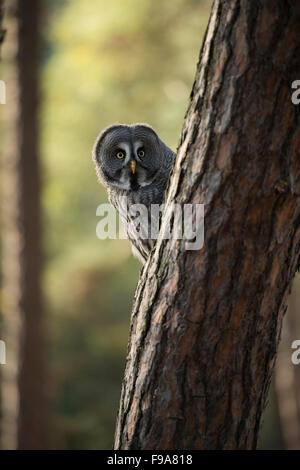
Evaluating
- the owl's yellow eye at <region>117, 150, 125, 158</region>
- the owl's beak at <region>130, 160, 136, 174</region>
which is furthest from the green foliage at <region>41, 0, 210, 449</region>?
the owl's beak at <region>130, 160, 136, 174</region>

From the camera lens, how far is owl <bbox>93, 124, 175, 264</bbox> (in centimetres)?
306

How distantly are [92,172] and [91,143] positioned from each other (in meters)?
0.68

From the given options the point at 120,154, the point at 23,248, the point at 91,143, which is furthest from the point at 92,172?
the point at 120,154

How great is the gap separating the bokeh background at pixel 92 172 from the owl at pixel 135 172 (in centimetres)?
269

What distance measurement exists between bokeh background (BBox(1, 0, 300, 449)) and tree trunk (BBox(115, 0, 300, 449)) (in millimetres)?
4201

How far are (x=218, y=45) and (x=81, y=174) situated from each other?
6.28 meters

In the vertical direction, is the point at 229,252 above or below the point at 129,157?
below

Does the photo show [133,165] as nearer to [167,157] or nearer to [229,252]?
[167,157]

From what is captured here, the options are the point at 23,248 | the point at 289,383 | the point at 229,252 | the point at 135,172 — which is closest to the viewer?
the point at 229,252

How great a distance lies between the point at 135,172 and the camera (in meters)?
3.19

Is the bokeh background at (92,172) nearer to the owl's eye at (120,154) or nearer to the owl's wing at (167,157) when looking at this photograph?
the owl's eye at (120,154)

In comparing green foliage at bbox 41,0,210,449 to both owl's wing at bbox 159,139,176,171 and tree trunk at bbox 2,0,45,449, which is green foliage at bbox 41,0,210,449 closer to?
tree trunk at bbox 2,0,45,449

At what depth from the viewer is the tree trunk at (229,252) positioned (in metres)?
1.55
